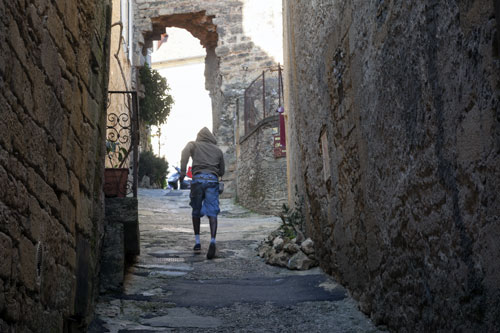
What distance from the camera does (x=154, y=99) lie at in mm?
16734

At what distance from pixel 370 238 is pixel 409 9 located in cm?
135

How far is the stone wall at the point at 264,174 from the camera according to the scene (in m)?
10.4

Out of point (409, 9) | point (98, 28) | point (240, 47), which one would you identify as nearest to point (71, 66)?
point (98, 28)

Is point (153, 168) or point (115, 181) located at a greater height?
point (153, 168)

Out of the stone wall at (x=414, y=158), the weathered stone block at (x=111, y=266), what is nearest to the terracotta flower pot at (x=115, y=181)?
the weathered stone block at (x=111, y=266)

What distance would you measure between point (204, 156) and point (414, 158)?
12.7 ft

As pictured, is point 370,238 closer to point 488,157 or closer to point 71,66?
point 488,157

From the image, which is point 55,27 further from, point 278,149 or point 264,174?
point 264,174

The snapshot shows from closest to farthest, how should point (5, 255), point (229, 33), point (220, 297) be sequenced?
1. point (5, 255)
2. point (220, 297)
3. point (229, 33)

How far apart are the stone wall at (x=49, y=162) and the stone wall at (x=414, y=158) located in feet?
4.84

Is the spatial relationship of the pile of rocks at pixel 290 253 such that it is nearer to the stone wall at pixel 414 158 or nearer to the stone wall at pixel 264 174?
the stone wall at pixel 414 158

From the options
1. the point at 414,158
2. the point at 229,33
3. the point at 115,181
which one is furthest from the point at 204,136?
the point at 229,33

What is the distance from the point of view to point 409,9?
2.33 metres

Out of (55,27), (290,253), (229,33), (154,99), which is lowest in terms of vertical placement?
(290,253)
